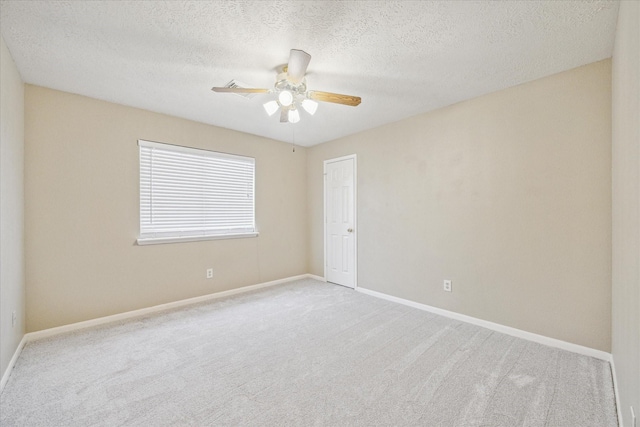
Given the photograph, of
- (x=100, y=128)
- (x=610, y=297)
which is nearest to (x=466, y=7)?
(x=610, y=297)

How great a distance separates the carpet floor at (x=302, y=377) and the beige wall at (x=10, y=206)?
1.04 ft

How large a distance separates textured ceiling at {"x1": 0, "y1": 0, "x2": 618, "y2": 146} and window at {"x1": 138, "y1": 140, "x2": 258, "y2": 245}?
0.81 metres

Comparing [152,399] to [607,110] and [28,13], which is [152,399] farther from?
[607,110]

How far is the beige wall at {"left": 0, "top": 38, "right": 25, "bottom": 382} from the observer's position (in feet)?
6.48

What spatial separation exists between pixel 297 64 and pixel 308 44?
190 mm

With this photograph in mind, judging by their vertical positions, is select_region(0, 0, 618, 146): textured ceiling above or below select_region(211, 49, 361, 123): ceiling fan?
above

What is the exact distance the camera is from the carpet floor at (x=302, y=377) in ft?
5.39

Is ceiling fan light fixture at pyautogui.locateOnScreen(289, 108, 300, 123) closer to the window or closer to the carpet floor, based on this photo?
the window

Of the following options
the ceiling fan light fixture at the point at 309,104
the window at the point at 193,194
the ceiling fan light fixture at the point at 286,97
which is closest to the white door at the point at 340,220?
the window at the point at 193,194

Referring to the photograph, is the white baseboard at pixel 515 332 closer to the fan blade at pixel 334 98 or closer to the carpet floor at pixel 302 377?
Answer: the carpet floor at pixel 302 377

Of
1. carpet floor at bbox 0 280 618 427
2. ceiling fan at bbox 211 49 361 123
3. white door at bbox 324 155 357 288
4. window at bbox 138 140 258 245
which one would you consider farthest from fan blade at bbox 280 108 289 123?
carpet floor at bbox 0 280 618 427

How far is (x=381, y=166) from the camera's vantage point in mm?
3938

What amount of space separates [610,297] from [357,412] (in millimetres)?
2270

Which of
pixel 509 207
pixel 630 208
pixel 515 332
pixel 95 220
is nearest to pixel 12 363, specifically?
pixel 95 220
